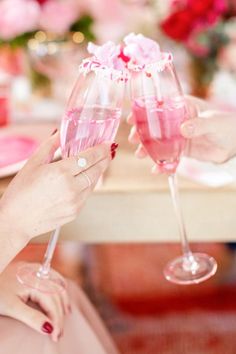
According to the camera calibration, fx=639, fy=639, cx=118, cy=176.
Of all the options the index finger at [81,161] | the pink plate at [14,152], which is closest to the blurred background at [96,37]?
the pink plate at [14,152]

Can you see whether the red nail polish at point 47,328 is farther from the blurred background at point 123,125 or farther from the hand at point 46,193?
the blurred background at point 123,125

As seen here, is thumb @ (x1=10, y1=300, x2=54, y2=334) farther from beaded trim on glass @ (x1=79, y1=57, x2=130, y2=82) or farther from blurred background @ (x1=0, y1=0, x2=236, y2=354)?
blurred background @ (x1=0, y1=0, x2=236, y2=354)

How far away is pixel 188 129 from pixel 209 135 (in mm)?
141

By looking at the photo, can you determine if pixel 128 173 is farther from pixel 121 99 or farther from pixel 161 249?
pixel 161 249

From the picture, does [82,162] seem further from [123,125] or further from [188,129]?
[123,125]

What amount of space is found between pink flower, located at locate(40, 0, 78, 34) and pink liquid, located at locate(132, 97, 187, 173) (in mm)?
836

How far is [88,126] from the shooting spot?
1.02m

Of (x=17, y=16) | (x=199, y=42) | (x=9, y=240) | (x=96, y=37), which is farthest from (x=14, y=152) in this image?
(x=199, y=42)

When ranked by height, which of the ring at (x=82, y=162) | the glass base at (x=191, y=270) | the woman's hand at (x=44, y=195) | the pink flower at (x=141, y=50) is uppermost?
the pink flower at (x=141, y=50)

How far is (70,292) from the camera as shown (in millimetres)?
1296

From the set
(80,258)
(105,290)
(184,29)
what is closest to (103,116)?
(184,29)

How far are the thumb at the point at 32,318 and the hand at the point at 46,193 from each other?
0.52 feet

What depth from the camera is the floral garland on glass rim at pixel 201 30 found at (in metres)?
1.87

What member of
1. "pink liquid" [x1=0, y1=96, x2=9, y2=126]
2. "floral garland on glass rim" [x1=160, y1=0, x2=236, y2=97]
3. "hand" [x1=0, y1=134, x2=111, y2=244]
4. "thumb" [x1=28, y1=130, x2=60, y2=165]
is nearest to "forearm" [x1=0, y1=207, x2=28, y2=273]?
"hand" [x1=0, y1=134, x2=111, y2=244]
